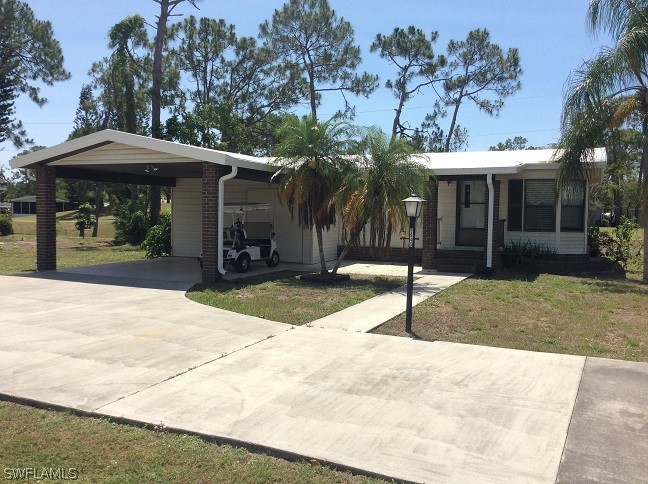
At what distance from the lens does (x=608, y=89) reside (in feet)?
45.6

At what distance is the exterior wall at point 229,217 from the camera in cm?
1859

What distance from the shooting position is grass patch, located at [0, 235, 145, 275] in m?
16.9

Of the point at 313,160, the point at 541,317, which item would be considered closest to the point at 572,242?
the point at 541,317

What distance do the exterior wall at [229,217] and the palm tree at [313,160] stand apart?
4.52 m

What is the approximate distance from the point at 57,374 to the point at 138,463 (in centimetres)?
250

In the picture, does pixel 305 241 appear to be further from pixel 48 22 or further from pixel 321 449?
pixel 48 22

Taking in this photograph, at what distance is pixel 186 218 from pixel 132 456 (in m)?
16.5

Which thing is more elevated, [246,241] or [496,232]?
[496,232]

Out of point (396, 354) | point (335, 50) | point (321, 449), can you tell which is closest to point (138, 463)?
point (321, 449)

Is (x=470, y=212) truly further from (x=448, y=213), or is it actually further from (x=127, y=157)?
(x=127, y=157)

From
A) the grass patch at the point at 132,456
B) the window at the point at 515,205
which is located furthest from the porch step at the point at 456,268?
the grass patch at the point at 132,456

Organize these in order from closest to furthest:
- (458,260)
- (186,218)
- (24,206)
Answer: (458,260), (186,218), (24,206)

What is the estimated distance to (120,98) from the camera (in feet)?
106

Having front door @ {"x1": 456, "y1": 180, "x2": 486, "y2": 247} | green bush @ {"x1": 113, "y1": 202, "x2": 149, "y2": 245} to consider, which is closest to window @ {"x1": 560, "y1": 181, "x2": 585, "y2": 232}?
front door @ {"x1": 456, "y1": 180, "x2": 486, "y2": 247}
